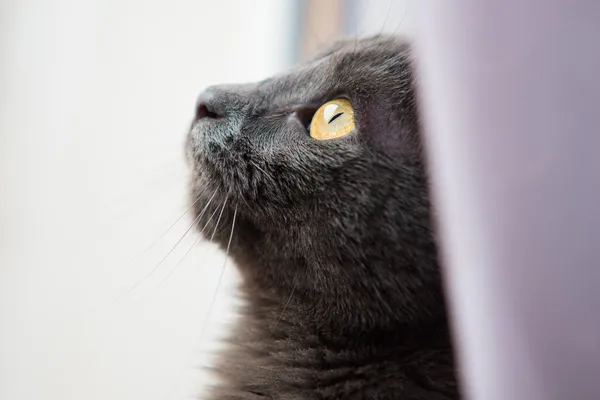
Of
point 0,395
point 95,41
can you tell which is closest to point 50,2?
point 95,41

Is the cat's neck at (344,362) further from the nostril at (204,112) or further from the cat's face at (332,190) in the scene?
the nostril at (204,112)

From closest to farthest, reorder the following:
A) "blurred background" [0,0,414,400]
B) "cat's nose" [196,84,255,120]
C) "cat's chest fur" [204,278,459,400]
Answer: "cat's chest fur" [204,278,459,400]
"cat's nose" [196,84,255,120]
"blurred background" [0,0,414,400]

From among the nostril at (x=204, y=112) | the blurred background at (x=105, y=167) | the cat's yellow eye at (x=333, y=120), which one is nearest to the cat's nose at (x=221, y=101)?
the nostril at (x=204, y=112)

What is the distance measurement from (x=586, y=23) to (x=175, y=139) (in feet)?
2.42

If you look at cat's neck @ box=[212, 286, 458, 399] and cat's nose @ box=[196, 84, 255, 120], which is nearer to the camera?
cat's neck @ box=[212, 286, 458, 399]

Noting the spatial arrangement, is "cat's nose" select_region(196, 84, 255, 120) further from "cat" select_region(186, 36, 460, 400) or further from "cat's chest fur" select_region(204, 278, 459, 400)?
"cat's chest fur" select_region(204, 278, 459, 400)

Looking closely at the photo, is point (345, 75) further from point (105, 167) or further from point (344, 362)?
point (105, 167)

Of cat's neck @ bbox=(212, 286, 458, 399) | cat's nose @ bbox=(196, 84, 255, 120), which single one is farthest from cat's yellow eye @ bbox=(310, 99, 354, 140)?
cat's neck @ bbox=(212, 286, 458, 399)

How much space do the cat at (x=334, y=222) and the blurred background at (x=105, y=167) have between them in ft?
0.74

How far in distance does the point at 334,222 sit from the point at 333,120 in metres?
0.12

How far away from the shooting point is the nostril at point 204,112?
0.71m

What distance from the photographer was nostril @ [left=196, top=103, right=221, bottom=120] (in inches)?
28.1

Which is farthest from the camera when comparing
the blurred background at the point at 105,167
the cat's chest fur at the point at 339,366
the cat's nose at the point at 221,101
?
the blurred background at the point at 105,167

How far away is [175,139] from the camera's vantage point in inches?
38.6
